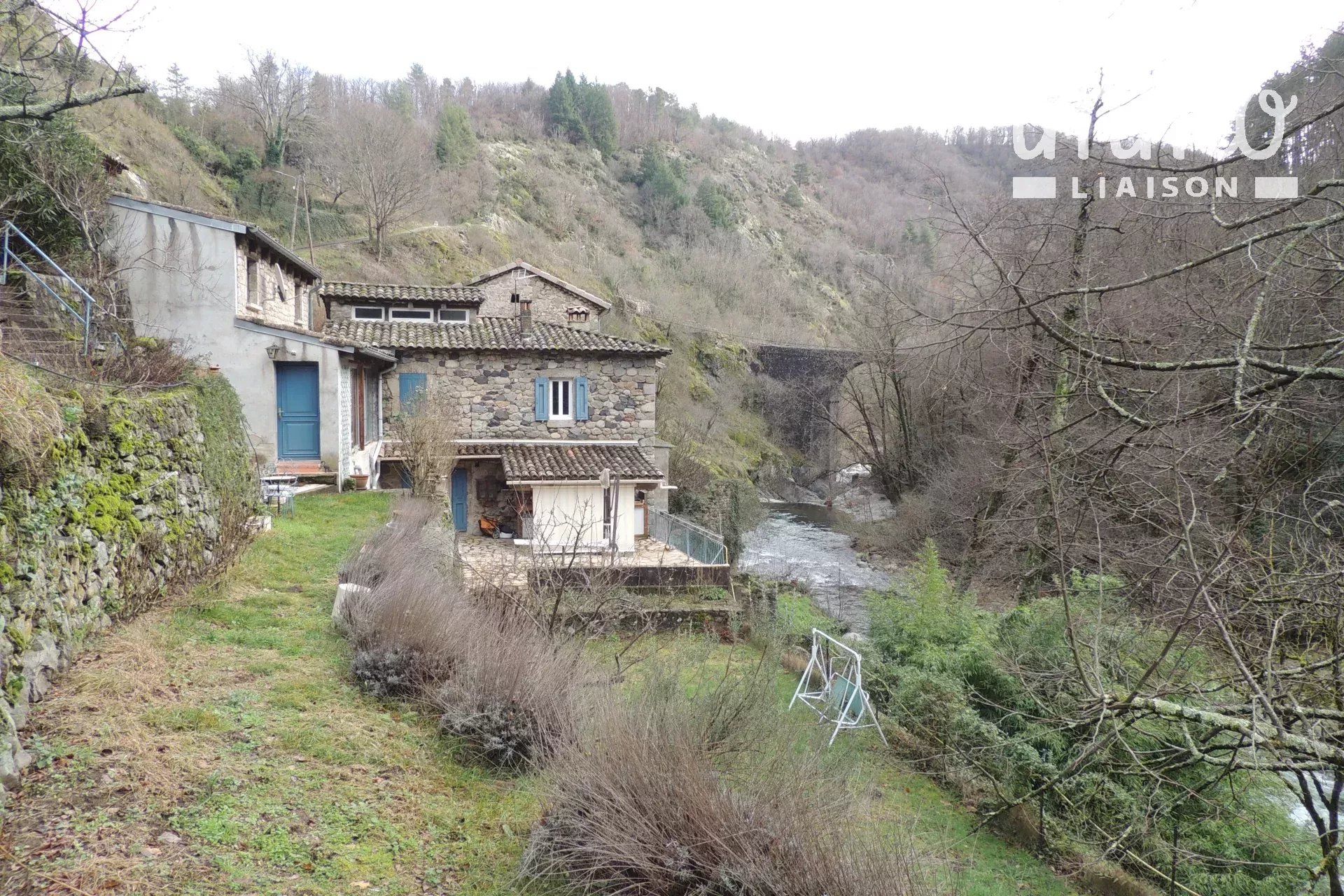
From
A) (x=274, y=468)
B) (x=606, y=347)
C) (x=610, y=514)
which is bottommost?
(x=610, y=514)

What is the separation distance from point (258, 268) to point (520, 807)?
13.9 meters

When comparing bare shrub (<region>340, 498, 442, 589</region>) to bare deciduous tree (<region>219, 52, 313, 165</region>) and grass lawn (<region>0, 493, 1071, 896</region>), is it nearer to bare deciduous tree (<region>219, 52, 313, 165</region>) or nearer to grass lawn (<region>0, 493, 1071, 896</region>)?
grass lawn (<region>0, 493, 1071, 896</region>)

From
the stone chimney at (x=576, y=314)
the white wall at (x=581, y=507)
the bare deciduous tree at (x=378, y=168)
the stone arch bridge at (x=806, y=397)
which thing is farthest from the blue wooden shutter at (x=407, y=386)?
the stone arch bridge at (x=806, y=397)

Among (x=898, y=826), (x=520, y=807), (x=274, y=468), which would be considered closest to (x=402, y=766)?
(x=520, y=807)

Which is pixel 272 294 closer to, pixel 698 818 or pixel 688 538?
pixel 688 538

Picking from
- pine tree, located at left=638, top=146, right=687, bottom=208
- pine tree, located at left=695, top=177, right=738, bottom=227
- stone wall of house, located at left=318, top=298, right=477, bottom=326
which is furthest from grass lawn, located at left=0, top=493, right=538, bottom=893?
pine tree, located at left=695, top=177, right=738, bottom=227

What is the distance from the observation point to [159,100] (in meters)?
33.7

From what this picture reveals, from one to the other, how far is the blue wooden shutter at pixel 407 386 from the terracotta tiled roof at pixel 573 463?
2.69 m

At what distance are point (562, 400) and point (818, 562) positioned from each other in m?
9.48

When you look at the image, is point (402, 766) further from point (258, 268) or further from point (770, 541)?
point (770, 541)

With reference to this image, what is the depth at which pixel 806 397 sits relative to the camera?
38.5m

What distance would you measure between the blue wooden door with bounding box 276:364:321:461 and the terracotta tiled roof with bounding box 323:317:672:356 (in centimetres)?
348

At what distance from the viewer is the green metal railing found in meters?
17.3

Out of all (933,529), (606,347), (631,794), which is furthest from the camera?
(933,529)
